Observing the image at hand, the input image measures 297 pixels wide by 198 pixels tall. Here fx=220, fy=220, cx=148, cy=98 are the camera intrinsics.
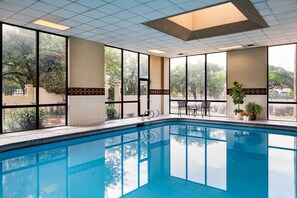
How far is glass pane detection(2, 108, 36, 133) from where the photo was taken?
5.77 m

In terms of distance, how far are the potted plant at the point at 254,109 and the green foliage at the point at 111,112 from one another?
17.2ft

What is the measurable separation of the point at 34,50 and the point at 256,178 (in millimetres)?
6382

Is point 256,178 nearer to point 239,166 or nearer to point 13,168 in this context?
point 239,166

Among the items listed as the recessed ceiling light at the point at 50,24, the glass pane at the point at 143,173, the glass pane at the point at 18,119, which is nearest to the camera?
the glass pane at the point at 143,173

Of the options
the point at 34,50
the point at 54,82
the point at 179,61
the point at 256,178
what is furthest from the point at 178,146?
the point at 179,61

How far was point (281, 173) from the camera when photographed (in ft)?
11.9

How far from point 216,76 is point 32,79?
7408mm

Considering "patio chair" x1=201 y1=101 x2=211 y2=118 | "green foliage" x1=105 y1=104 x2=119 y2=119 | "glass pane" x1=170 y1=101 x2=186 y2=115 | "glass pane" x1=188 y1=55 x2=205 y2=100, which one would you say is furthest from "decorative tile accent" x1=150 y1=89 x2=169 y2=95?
"green foliage" x1=105 y1=104 x2=119 y2=119

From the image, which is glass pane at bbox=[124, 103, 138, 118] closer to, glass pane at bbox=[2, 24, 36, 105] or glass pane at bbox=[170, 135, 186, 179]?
glass pane at bbox=[170, 135, 186, 179]

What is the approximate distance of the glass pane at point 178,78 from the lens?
35.9 ft

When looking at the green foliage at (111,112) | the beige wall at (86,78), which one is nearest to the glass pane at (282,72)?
the green foliage at (111,112)

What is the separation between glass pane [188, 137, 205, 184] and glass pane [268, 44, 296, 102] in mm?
4452

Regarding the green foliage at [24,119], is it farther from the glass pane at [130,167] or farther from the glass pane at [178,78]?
the glass pane at [178,78]

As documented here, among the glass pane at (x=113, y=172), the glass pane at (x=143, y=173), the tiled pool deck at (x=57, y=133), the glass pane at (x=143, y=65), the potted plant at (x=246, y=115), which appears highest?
the glass pane at (x=143, y=65)
